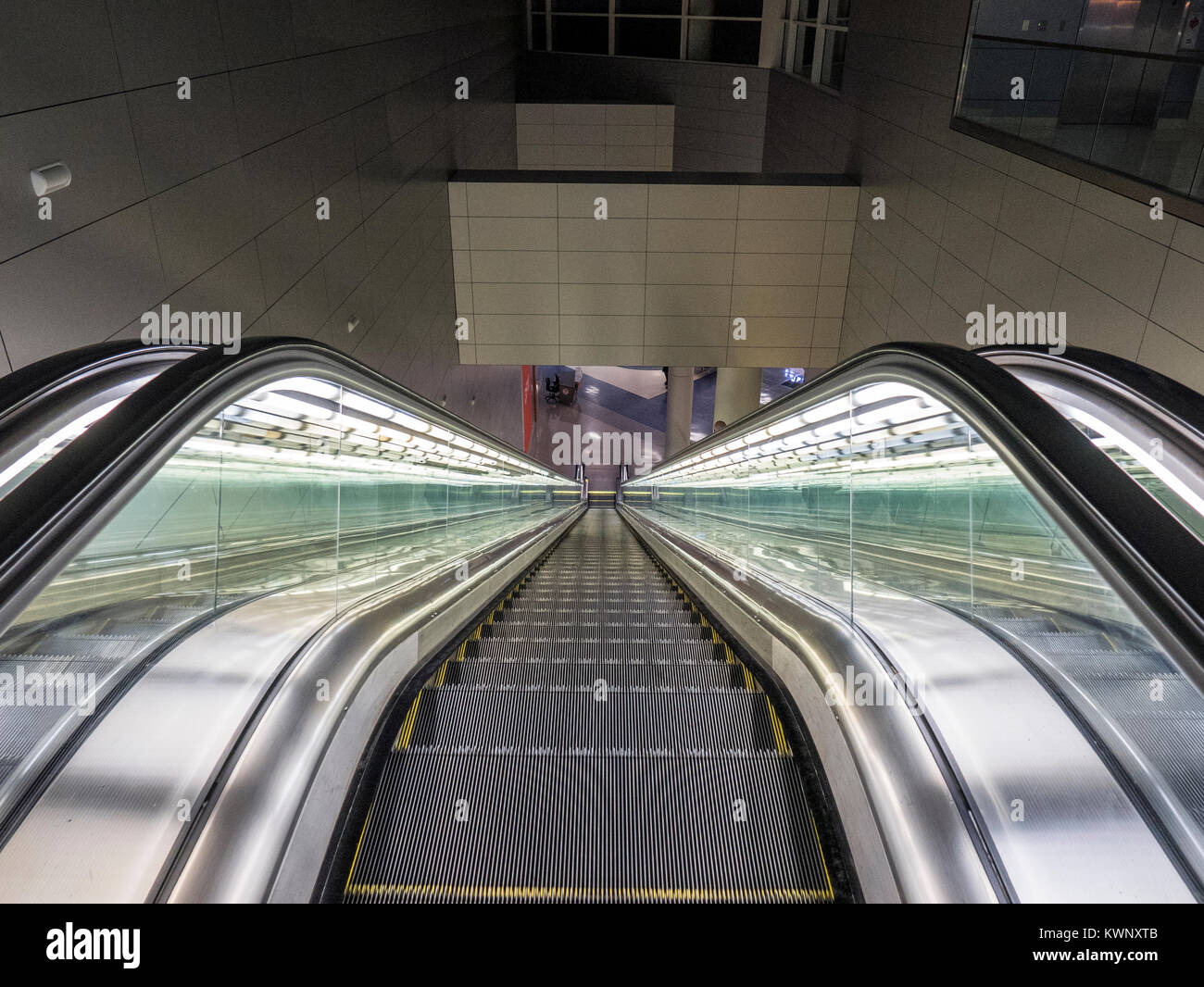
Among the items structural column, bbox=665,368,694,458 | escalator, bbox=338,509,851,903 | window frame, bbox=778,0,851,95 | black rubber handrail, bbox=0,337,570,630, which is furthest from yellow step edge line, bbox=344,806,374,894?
structural column, bbox=665,368,694,458

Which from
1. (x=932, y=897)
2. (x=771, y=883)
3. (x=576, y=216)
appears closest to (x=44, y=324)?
(x=771, y=883)

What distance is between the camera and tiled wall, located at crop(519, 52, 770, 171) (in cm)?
1463

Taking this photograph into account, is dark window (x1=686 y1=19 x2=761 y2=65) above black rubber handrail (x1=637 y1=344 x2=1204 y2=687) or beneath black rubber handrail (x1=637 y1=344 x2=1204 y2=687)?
above

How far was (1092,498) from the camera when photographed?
4.06ft

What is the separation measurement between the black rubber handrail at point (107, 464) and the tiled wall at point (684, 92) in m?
15.1

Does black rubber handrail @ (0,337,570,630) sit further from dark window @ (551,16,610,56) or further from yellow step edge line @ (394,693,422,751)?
dark window @ (551,16,610,56)

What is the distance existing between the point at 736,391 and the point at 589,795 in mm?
15436

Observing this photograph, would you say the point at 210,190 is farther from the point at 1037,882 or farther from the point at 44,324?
the point at 1037,882

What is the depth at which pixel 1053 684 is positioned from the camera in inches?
64.5

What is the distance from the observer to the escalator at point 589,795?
1.72m

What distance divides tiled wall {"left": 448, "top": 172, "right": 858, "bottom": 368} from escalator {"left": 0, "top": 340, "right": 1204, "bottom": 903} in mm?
7621

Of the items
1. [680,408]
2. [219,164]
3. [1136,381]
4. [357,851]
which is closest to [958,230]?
[1136,381]

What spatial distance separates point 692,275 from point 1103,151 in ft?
19.8

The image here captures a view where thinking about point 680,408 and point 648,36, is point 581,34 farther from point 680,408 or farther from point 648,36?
point 680,408
